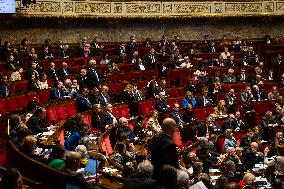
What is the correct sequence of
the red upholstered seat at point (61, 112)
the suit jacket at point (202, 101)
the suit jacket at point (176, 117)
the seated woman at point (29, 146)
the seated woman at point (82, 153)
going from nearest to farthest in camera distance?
the seated woman at point (29, 146)
the seated woman at point (82, 153)
the red upholstered seat at point (61, 112)
the suit jacket at point (176, 117)
the suit jacket at point (202, 101)

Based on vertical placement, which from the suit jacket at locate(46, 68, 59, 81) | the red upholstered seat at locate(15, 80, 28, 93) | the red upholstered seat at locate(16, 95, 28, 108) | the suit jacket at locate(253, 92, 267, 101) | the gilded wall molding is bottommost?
the suit jacket at locate(253, 92, 267, 101)

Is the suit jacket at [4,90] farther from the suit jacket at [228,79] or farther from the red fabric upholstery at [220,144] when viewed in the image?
the suit jacket at [228,79]

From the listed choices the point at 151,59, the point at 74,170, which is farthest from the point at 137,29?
the point at 74,170

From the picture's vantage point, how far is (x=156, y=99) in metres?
10.4

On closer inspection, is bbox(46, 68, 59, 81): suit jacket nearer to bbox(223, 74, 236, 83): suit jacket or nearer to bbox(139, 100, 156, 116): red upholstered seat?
bbox(139, 100, 156, 116): red upholstered seat

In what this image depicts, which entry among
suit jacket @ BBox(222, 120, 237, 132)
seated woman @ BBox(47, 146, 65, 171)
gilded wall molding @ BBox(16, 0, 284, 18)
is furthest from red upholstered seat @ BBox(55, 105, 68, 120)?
gilded wall molding @ BBox(16, 0, 284, 18)

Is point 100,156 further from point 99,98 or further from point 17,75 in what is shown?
point 17,75

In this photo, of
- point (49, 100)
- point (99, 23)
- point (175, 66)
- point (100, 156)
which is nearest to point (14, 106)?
point (49, 100)

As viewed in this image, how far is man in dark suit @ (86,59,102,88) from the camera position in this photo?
35.2ft

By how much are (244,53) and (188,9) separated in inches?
79.4

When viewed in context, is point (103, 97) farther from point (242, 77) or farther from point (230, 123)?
point (242, 77)

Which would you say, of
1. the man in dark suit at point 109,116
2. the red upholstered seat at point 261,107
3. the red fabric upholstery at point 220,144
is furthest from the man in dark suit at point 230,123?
the man in dark suit at point 109,116

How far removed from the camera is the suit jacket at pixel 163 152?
15.4 ft

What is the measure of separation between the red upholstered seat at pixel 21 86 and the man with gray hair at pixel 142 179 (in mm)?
6117
